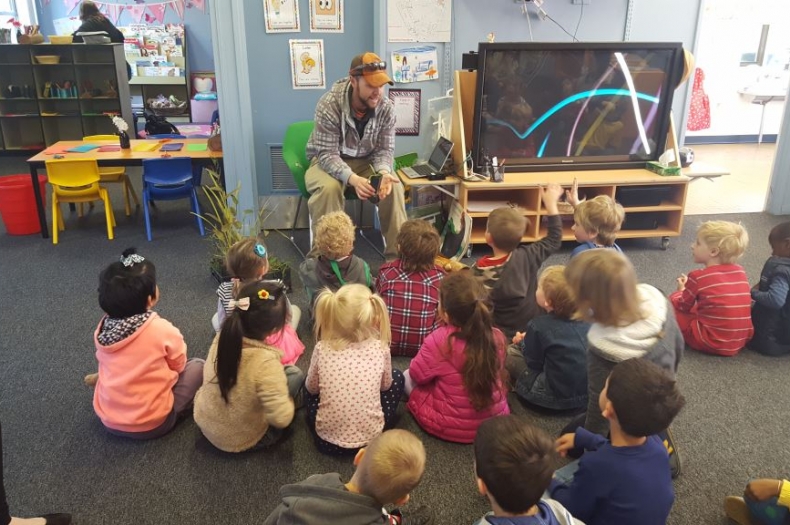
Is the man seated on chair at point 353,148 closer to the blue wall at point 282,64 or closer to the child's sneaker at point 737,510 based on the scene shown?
the blue wall at point 282,64

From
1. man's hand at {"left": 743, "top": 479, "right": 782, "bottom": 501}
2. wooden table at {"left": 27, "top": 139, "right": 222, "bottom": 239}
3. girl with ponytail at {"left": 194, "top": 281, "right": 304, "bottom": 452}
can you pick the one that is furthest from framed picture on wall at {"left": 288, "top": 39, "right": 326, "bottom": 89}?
man's hand at {"left": 743, "top": 479, "right": 782, "bottom": 501}

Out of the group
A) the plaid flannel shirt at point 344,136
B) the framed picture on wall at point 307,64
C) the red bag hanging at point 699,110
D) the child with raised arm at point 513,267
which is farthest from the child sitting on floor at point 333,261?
the red bag hanging at point 699,110

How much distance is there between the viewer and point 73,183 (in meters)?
4.11

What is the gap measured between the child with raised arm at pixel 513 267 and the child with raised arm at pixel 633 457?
1035mm

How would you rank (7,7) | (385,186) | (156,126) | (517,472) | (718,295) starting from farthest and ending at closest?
(7,7) < (156,126) < (385,186) < (718,295) < (517,472)

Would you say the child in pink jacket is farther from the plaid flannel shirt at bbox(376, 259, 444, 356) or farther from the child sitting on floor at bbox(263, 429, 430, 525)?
the child sitting on floor at bbox(263, 429, 430, 525)

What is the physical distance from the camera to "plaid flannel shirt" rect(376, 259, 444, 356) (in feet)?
→ 8.46

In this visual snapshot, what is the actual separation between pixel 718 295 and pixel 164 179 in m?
3.34

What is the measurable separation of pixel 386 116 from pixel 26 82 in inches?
207

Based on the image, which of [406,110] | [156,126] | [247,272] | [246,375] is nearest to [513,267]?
[247,272]

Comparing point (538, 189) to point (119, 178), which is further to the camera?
point (119, 178)

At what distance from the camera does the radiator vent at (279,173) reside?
4.34 m

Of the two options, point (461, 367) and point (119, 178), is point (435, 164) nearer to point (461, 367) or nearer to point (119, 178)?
point (461, 367)

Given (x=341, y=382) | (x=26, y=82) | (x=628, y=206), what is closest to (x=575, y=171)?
(x=628, y=206)
